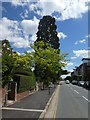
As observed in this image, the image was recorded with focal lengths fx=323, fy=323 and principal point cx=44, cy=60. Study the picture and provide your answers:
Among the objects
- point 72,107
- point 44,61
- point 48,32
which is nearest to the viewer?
point 72,107

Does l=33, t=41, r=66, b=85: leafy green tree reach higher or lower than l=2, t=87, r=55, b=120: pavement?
higher

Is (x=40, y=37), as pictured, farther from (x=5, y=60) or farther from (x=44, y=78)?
(x=5, y=60)

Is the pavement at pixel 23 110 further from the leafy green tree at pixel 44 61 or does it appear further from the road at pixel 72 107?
the leafy green tree at pixel 44 61

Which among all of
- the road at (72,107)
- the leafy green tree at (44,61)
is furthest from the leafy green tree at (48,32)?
the road at (72,107)

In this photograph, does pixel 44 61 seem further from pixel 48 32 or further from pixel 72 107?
pixel 72 107

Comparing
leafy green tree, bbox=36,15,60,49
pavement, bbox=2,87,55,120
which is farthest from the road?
leafy green tree, bbox=36,15,60,49

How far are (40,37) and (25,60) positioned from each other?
25.0 meters

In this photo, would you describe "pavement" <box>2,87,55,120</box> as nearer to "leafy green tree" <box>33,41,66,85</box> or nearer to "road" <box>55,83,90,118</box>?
"road" <box>55,83,90,118</box>

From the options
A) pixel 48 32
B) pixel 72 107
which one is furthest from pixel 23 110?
pixel 48 32

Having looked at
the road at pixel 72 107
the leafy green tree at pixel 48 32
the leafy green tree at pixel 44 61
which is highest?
the leafy green tree at pixel 48 32

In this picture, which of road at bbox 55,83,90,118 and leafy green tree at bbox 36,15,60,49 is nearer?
road at bbox 55,83,90,118

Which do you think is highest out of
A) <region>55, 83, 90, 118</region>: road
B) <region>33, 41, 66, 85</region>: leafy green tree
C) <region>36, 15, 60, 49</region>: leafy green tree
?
<region>36, 15, 60, 49</region>: leafy green tree

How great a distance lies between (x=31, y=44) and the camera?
60.3 m

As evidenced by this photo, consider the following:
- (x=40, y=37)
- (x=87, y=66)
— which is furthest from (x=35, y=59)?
(x=87, y=66)
